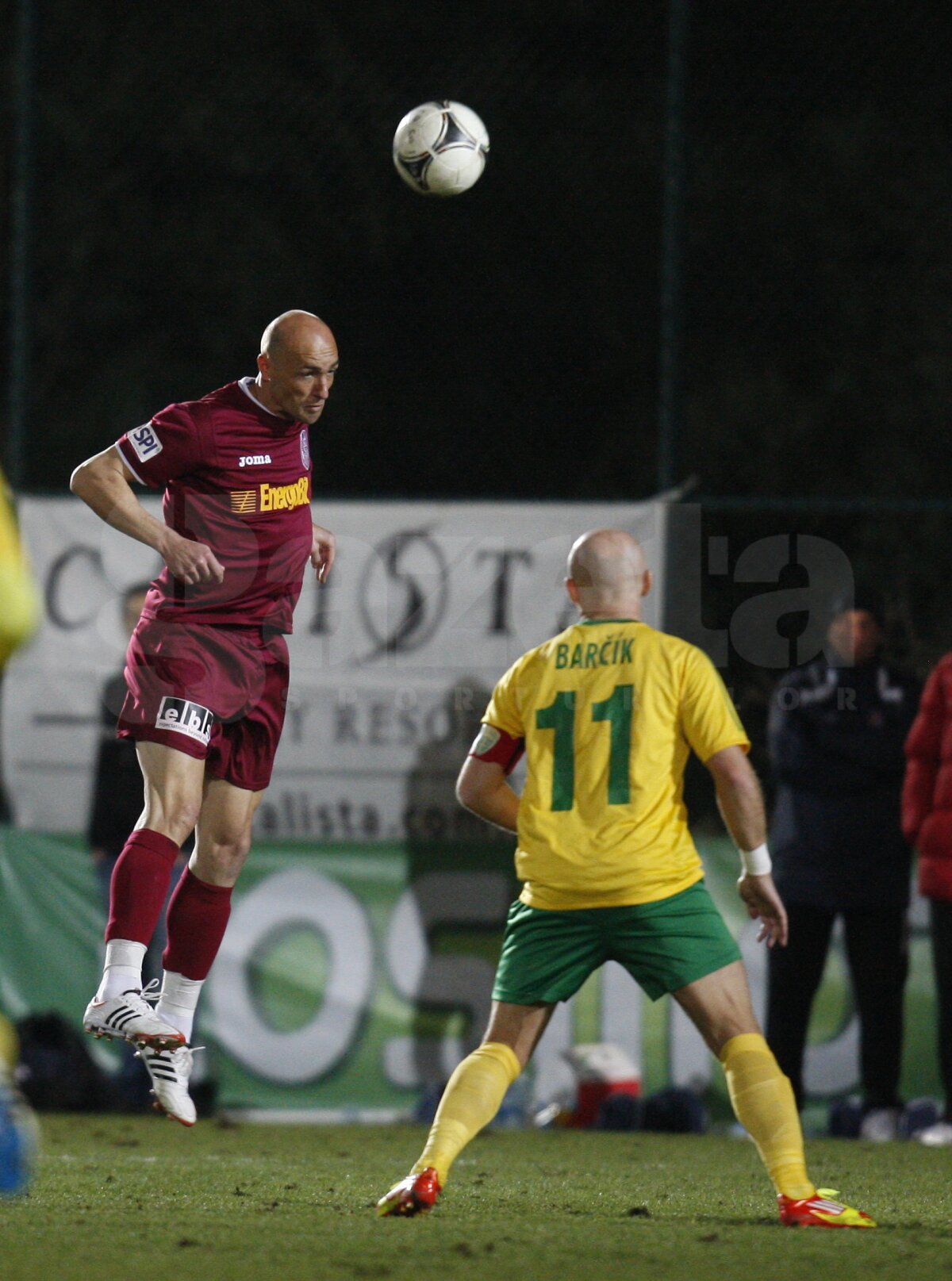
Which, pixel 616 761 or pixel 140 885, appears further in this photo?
pixel 140 885

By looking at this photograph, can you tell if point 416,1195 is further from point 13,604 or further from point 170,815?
point 13,604

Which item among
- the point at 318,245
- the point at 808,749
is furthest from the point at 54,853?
the point at 318,245

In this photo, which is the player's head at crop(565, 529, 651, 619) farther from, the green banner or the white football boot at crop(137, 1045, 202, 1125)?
the green banner

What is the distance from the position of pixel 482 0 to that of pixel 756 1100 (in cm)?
1851

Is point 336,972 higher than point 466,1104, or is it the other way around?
point 466,1104

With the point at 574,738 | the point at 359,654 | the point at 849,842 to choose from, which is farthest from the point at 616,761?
the point at 359,654

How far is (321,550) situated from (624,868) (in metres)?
1.93

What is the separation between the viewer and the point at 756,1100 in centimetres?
540

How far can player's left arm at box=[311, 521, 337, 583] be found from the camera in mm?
6883

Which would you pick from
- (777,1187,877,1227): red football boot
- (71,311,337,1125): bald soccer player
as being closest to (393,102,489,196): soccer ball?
(71,311,337,1125): bald soccer player

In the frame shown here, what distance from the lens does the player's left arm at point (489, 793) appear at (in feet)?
18.9

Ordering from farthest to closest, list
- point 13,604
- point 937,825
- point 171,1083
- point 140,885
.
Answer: point 937,825 → point 140,885 → point 171,1083 → point 13,604

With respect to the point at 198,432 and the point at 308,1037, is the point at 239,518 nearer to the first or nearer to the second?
the point at 198,432

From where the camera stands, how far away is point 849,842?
9281 mm
